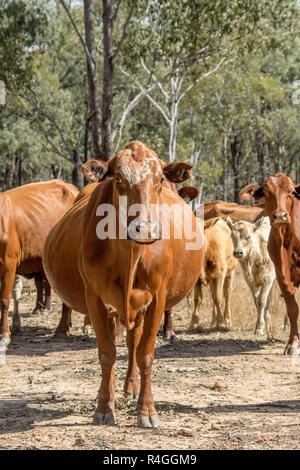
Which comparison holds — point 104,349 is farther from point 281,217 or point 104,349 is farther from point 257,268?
point 257,268

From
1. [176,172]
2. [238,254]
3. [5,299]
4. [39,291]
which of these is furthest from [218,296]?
[176,172]

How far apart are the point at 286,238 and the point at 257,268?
173 centimetres

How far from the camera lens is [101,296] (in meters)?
5.43

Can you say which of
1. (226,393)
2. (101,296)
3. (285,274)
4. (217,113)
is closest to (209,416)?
(226,393)

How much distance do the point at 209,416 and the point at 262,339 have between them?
436 cm

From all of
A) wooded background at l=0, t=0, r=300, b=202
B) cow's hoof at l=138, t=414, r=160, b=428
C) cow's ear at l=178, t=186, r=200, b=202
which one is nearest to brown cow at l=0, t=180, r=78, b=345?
cow's ear at l=178, t=186, r=200, b=202

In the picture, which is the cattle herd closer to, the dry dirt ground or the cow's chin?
the cow's chin

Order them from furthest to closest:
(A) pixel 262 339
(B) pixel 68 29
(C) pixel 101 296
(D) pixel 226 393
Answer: (B) pixel 68 29 → (A) pixel 262 339 → (D) pixel 226 393 → (C) pixel 101 296

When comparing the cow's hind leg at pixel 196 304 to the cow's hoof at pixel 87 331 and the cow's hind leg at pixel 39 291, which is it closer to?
the cow's hoof at pixel 87 331

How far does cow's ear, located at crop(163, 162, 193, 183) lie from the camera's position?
5.41 metres

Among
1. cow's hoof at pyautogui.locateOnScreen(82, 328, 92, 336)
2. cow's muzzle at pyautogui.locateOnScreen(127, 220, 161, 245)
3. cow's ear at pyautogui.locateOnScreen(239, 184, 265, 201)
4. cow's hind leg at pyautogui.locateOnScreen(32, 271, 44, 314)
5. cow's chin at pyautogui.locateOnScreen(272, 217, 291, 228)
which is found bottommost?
cow's hoof at pyautogui.locateOnScreen(82, 328, 92, 336)

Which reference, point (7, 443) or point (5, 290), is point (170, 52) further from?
point (7, 443)


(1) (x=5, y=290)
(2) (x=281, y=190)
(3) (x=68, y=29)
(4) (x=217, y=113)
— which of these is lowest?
(1) (x=5, y=290)
